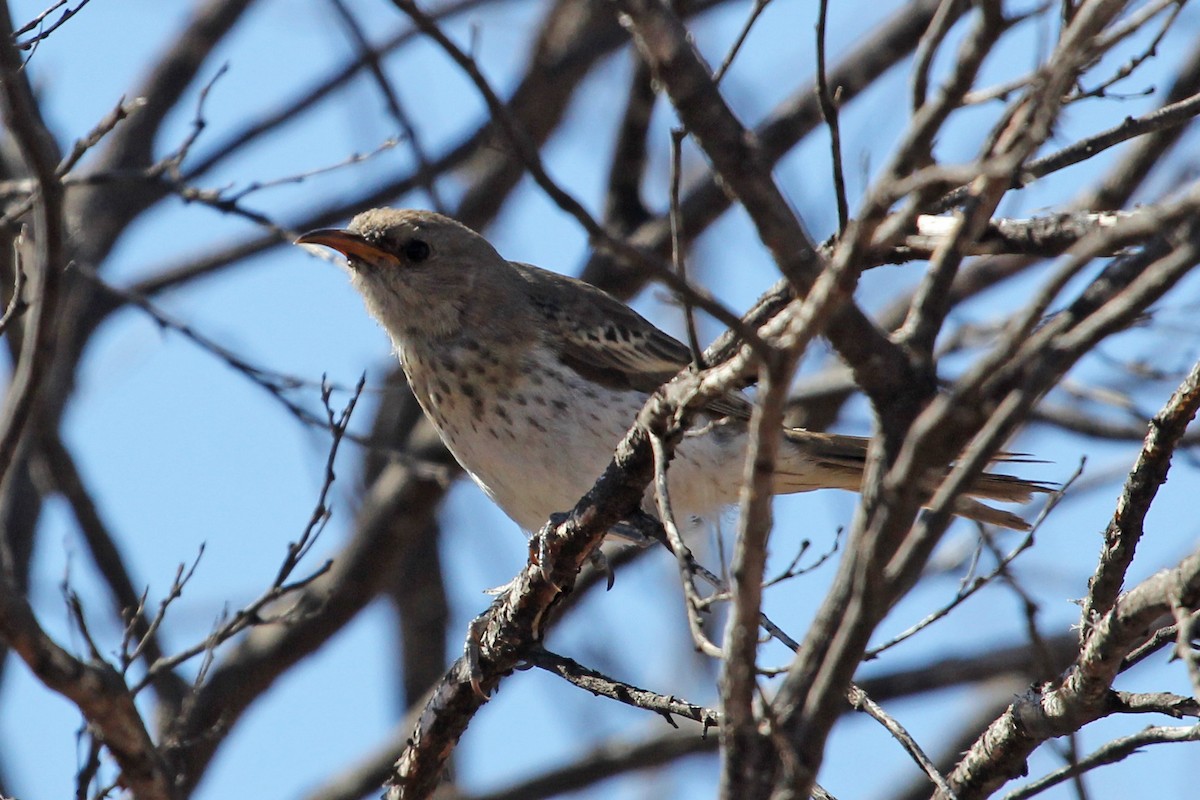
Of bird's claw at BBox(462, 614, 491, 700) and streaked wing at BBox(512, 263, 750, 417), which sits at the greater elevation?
streaked wing at BBox(512, 263, 750, 417)

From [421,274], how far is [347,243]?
13.7 inches

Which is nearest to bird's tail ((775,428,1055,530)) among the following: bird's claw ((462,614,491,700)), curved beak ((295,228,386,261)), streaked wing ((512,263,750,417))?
streaked wing ((512,263,750,417))

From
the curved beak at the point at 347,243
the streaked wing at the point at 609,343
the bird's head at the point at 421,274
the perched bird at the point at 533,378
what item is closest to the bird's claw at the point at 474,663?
the perched bird at the point at 533,378

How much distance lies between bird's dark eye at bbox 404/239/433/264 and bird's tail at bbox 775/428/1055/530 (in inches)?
72.0

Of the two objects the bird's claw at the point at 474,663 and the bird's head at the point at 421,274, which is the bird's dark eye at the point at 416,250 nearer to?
A: the bird's head at the point at 421,274

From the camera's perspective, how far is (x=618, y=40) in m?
9.09

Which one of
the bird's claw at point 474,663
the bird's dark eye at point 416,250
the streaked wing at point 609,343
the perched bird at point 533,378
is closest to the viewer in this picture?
the bird's claw at point 474,663

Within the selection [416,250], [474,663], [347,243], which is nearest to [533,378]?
[416,250]

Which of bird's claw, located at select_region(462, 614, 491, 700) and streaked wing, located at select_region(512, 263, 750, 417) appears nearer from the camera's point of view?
bird's claw, located at select_region(462, 614, 491, 700)

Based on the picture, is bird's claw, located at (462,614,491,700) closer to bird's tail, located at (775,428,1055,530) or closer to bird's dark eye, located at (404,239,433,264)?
bird's tail, located at (775,428,1055,530)

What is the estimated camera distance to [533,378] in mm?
5828

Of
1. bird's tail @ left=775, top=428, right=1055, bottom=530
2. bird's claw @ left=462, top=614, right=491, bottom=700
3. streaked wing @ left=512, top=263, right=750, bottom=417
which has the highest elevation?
streaked wing @ left=512, top=263, right=750, bottom=417

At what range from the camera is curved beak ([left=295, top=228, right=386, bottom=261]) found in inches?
251

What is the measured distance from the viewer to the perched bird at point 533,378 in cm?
569
